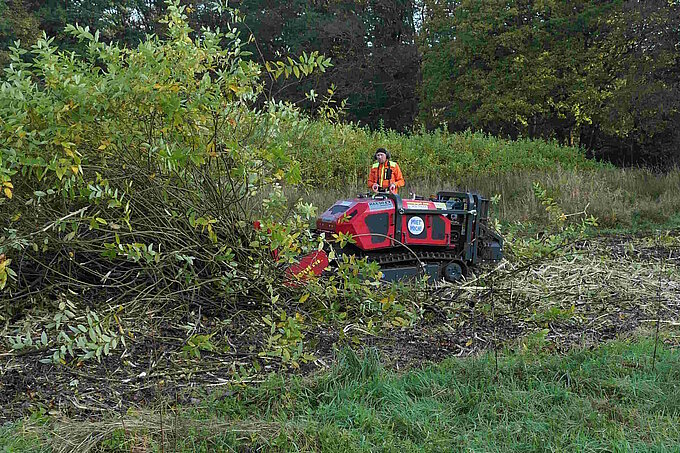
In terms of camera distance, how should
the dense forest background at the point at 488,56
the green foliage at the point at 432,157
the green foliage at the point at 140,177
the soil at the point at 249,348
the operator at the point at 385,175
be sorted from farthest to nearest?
1. the dense forest background at the point at 488,56
2. the green foliage at the point at 432,157
3. the operator at the point at 385,175
4. the green foliage at the point at 140,177
5. the soil at the point at 249,348

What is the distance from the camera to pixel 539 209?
40.8ft

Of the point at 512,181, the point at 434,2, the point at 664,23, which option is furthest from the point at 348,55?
the point at 512,181

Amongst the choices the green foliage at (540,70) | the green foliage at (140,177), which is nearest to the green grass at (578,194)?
the green foliage at (140,177)

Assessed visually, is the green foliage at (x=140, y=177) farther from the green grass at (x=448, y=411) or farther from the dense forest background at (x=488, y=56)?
the dense forest background at (x=488, y=56)

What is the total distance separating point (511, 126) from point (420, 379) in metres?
23.7

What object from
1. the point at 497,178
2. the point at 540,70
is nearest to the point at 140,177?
the point at 497,178

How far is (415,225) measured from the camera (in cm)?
686

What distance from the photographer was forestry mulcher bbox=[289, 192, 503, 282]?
6637 mm

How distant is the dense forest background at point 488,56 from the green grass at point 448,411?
604 inches

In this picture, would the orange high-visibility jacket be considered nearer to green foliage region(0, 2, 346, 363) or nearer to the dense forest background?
green foliage region(0, 2, 346, 363)

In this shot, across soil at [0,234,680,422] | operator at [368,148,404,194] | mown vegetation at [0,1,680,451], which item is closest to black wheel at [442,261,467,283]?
mown vegetation at [0,1,680,451]

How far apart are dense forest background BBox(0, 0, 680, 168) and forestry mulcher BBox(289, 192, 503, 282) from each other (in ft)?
40.5

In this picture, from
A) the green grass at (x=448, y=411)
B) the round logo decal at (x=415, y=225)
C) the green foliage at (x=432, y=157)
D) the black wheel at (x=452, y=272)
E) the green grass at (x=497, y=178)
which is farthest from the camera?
the green foliage at (x=432, y=157)

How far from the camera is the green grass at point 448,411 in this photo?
10.5 feet
